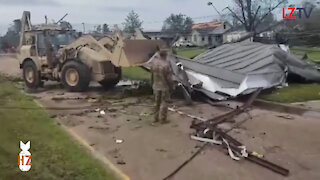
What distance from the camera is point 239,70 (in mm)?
11477

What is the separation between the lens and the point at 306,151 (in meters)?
5.98

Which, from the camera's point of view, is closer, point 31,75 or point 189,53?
point 31,75

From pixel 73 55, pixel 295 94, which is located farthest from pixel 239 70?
pixel 73 55

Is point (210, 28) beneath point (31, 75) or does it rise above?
above

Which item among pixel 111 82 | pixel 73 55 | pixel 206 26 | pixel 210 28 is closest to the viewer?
pixel 73 55

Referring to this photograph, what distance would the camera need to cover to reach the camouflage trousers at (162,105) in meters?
8.00

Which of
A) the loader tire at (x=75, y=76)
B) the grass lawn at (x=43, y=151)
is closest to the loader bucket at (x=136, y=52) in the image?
the loader tire at (x=75, y=76)

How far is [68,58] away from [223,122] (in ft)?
22.6

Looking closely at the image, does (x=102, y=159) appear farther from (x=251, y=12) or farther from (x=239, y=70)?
(x=251, y=12)

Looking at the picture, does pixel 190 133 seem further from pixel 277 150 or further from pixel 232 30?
pixel 232 30

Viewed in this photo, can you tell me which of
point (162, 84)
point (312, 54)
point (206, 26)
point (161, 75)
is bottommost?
point (162, 84)

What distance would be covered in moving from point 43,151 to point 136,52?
19.8 ft

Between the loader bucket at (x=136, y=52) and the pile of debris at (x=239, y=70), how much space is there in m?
0.86

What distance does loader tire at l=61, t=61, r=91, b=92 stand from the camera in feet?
39.0
